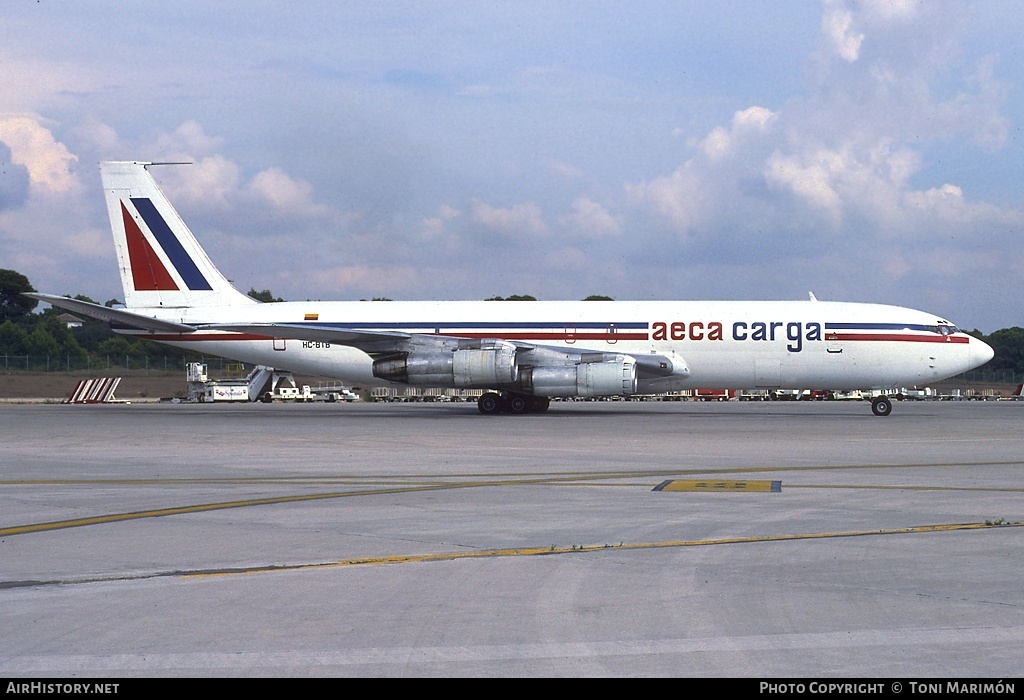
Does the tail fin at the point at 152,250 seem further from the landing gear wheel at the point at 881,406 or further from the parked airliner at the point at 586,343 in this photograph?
the landing gear wheel at the point at 881,406

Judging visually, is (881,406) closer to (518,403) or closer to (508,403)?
(518,403)

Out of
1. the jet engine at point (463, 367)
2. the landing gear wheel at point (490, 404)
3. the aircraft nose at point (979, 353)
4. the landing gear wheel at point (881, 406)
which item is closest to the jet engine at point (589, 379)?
the jet engine at point (463, 367)

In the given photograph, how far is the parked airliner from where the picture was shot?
3556 centimetres

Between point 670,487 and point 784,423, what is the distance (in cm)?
1842

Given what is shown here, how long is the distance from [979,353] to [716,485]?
26.1 metres

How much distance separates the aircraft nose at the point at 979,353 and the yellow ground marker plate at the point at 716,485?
24841 mm

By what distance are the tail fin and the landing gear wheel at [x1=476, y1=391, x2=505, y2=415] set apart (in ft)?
35.5

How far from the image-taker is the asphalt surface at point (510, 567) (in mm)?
5715

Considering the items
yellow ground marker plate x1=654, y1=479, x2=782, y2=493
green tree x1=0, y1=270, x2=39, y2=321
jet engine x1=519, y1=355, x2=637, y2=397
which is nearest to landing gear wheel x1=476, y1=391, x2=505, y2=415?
jet engine x1=519, y1=355, x2=637, y2=397

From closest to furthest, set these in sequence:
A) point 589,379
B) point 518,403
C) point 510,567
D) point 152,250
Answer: point 510,567 < point 589,379 < point 518,403 < point 152,250

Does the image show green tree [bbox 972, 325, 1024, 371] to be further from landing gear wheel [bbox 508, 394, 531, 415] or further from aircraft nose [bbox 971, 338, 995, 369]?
landing gear wheel [bbox 508, 394, 531, 415]

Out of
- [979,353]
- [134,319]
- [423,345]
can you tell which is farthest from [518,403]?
[979,353]

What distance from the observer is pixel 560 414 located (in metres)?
37.8

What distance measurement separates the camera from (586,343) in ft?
122
